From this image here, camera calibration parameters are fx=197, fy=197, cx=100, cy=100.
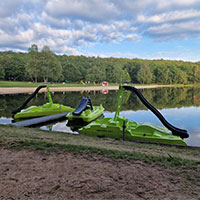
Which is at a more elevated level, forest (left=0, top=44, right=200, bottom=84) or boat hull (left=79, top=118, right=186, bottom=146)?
forest (left=0, top=44, right=200, bottom=84)

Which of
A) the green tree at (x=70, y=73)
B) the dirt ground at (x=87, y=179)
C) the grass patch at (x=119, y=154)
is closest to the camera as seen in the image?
the dirt ground at (x=87, y=179)

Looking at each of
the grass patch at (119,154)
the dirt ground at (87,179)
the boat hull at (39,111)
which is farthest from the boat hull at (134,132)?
the boat hull at (39,111)

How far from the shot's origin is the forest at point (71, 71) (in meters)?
52.2

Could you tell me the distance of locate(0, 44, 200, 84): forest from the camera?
171ft

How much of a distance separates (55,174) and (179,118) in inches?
547

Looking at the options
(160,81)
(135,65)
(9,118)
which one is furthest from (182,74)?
(9,118)

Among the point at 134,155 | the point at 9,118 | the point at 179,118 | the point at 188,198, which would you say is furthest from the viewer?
the point at 179,118

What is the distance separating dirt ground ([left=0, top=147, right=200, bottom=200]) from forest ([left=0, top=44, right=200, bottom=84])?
4569cm

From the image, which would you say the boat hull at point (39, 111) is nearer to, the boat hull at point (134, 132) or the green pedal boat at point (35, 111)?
the green pedal boat at point (35, 111)

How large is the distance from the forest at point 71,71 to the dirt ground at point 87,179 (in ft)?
150

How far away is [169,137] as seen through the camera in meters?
8.44

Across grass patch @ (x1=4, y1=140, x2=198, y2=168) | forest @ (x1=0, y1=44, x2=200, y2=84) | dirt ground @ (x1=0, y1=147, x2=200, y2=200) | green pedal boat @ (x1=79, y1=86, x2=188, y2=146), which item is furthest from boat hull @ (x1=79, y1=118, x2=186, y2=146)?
forest @ (x1=0, y1=44, x2=200, y2=84)

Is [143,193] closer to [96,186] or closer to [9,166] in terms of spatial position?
[96,186]

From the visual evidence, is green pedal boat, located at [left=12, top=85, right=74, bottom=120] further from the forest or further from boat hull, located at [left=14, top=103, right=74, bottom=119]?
the forest
